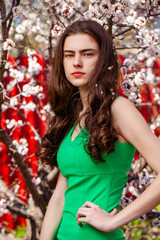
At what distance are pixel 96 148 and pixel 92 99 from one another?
0.87 ft

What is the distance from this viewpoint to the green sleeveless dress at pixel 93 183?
151 cm

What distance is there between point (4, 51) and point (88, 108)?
3.56ft

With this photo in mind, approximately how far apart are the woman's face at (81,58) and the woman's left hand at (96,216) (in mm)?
576

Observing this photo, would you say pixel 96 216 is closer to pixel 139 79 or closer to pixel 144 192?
pixel 144 192

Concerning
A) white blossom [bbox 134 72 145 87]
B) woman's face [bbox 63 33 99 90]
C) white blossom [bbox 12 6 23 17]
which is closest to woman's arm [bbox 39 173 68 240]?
woman's face [bbox 63 33 99 90]

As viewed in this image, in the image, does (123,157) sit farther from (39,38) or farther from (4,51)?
(39,38)

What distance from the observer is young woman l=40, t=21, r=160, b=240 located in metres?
1.42

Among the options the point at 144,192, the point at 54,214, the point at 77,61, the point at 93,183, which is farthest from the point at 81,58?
the point at 54,214

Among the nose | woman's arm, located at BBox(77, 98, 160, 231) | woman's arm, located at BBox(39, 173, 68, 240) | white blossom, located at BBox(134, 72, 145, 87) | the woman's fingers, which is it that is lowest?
woman's arm, located at BBox(39, 173, 68, 240)

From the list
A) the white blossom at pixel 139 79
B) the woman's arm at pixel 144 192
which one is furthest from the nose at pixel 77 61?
the white blossom at pixel 139 79

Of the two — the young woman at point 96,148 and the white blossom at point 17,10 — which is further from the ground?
the white blossom at point 17,10

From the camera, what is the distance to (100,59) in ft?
5.47

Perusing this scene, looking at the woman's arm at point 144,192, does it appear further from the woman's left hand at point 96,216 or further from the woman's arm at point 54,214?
the woman's arm at point 54,214

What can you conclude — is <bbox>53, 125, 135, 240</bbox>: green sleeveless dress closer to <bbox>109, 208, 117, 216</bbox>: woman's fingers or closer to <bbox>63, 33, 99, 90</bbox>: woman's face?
<bbox>109, 208, 117, 216</bbox>: woman's fingers
